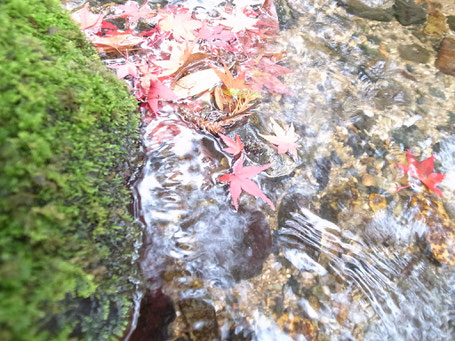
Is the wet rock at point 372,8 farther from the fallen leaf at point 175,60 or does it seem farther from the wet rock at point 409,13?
the fallen leaf at point 175,60

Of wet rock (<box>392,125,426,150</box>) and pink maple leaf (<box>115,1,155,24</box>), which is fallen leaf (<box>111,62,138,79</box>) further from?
wet rock (<box>392,125,426,150</box>)

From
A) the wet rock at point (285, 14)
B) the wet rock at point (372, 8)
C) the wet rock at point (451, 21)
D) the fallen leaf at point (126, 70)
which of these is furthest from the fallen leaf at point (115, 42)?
the wet rock at point (451, 21)

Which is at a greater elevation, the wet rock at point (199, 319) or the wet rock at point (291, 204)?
the wet rock at point (291, 204)

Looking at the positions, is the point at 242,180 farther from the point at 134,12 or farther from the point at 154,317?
the point at 134,12

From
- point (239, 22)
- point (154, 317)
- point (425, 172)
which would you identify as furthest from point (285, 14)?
point (154, 317)

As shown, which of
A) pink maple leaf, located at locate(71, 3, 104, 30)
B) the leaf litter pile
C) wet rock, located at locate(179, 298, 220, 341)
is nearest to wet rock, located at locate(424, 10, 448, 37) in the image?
the leaf litter pile

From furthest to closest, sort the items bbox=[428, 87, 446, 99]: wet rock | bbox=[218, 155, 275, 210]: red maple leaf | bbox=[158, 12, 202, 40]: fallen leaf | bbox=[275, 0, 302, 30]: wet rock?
bbox=[275, 0, 302, 30]: wet rock → bbox=[428, 87, 446, 99]: wet rock → bbox=[158, 12, 202, 40]: fallen leaf → bbox=[218, 155, 275, 210]: red maple leaf
